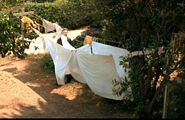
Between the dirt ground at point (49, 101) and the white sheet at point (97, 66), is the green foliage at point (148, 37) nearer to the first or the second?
the white sheet at point (97, 66)

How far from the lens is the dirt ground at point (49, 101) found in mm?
6664

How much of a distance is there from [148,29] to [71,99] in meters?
3.25

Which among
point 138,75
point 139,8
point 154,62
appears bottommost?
point 138,75

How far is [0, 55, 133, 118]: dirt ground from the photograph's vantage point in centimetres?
666

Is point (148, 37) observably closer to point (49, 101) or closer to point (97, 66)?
point (97, 66)

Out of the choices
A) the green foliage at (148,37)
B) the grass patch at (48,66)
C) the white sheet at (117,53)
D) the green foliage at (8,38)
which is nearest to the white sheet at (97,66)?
the white sheet at (117,53)

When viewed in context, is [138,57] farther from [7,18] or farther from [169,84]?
[7,18]

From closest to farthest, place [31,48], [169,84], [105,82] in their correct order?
1. [169,84]
2. [105,82]
3. [31,48]

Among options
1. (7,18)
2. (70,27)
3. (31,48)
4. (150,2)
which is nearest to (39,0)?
(70,27)

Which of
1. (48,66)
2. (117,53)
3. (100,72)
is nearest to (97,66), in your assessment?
(100,72)

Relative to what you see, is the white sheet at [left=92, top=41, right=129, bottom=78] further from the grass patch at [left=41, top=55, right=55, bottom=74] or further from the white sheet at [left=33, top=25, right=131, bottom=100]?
the grass patch at [left=41, top=55, right=55, bottom=74]

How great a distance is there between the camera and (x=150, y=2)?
6234 mm

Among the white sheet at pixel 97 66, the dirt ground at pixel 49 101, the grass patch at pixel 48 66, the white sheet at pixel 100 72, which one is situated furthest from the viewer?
the grass patch at pixel 48 66

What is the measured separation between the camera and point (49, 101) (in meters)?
7.94
